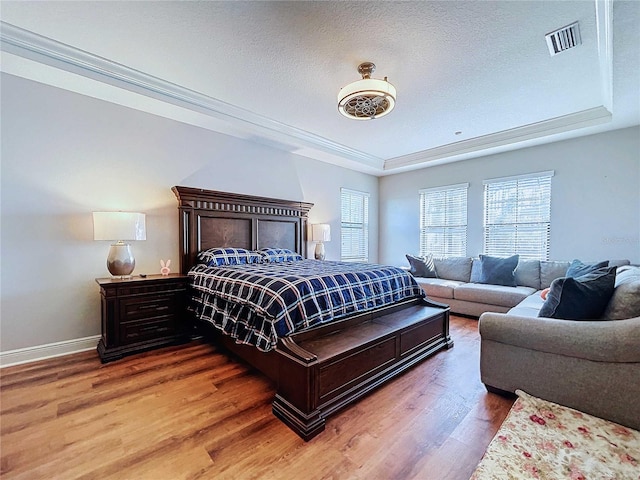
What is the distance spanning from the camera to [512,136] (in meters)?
4.27

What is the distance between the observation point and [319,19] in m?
2.10

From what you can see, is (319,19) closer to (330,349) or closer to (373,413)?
(330,349)

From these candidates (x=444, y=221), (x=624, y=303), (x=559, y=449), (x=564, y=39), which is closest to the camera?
(x=559, y=449)

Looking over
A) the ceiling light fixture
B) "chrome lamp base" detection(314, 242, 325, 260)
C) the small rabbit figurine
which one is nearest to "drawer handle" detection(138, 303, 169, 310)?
the small rabbit figurine

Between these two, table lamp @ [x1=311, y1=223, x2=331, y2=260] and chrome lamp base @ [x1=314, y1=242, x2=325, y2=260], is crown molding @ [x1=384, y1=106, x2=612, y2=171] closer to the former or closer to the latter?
table lamp @ [x1=311, y1=223, x2=331, y2=260]

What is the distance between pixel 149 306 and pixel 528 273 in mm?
5009

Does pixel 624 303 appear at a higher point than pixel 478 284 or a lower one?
higher

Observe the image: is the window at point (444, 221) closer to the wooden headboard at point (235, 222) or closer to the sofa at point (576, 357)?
the wooden headboard at point (235, 222)

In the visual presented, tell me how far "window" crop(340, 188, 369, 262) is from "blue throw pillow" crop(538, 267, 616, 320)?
391 centimetres

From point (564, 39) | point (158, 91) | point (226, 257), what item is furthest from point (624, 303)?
point (158, 91)

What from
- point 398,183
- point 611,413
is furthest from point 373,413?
point 398,183

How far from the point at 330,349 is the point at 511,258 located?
370 cm

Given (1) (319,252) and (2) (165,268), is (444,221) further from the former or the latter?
(2) (165,268)

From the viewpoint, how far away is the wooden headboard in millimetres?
3568
